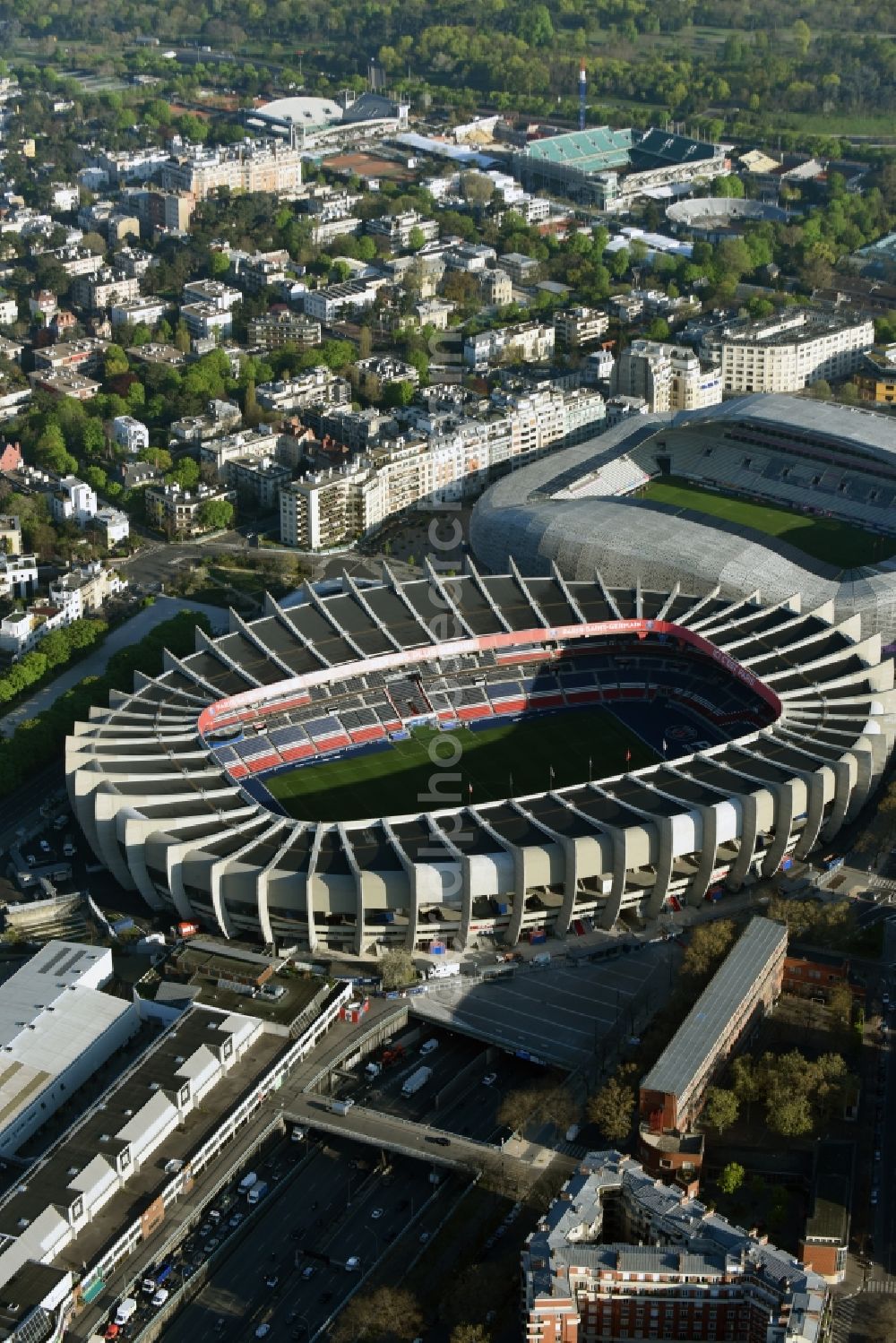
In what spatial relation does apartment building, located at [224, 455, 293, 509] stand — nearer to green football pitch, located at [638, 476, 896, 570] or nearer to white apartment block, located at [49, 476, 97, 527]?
white apartment block, located at [49, 476, 97, 527]

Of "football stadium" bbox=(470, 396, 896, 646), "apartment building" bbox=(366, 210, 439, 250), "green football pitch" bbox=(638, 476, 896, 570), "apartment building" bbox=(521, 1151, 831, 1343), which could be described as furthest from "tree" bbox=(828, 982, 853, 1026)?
"apartment building" bbox=(366, 210, 439, 250)

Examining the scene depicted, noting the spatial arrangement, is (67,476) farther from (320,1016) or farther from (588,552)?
(320,1016)

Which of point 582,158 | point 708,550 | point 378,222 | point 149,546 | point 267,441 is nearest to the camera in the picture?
point 708,550

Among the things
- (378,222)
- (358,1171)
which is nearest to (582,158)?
(378,222)

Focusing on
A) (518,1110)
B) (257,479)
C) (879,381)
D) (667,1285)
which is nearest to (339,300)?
(257,479)

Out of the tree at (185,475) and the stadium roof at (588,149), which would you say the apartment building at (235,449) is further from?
the stadium roof at (588,149)

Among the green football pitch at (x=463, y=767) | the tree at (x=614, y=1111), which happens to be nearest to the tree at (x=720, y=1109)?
the tree at (x=614, y=1111)
